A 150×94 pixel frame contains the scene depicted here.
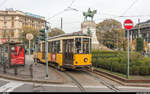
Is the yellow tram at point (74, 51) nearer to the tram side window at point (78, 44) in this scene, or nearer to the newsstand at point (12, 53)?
the tram side window at point (78, 44)

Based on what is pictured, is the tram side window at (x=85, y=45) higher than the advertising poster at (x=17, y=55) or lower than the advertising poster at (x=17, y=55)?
higher

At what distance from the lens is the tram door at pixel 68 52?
10695 mm

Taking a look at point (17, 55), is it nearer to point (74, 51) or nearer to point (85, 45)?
point (74, 51)

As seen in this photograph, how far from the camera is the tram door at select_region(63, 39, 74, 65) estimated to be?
Result: 10.7 meters

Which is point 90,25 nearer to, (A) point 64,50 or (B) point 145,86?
(A) point 64,50

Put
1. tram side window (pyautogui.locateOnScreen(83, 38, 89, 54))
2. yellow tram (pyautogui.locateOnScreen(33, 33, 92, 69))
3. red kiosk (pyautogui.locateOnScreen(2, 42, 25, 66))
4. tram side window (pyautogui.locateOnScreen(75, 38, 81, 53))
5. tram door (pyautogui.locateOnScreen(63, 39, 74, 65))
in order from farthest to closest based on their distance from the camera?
red kiosk (pyautogui.locateOnScreen(2, 42, 25, 66)) → tram side window (pyautogui.locateOnScreen(83, 38, 89, 54)) → tram door (pyautogui.locateOnScreen(63, 39, 74, 65)) → tram side window (pyautogui.locateOnScreen(75, 38, 81, 53)) → yellow tram (pyautogui.locateOnScreen(33, 33, 92, 69))

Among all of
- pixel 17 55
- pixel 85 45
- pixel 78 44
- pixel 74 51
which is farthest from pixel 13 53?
pixel 85 45

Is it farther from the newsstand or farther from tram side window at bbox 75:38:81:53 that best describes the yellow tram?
the newsstand

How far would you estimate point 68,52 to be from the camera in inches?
431

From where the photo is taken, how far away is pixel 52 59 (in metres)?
13.3

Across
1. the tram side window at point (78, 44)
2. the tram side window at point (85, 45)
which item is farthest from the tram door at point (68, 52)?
the tram side window at point (85, 45)

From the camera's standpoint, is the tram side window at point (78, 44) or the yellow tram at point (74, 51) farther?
the tram side window at point (78, 44)

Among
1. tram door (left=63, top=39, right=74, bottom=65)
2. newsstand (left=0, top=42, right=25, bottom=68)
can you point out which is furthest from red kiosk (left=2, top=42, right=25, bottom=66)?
tram door (left=63, top=39, right=74, bottom=65)

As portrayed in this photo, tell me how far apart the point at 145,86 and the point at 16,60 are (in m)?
11.2
